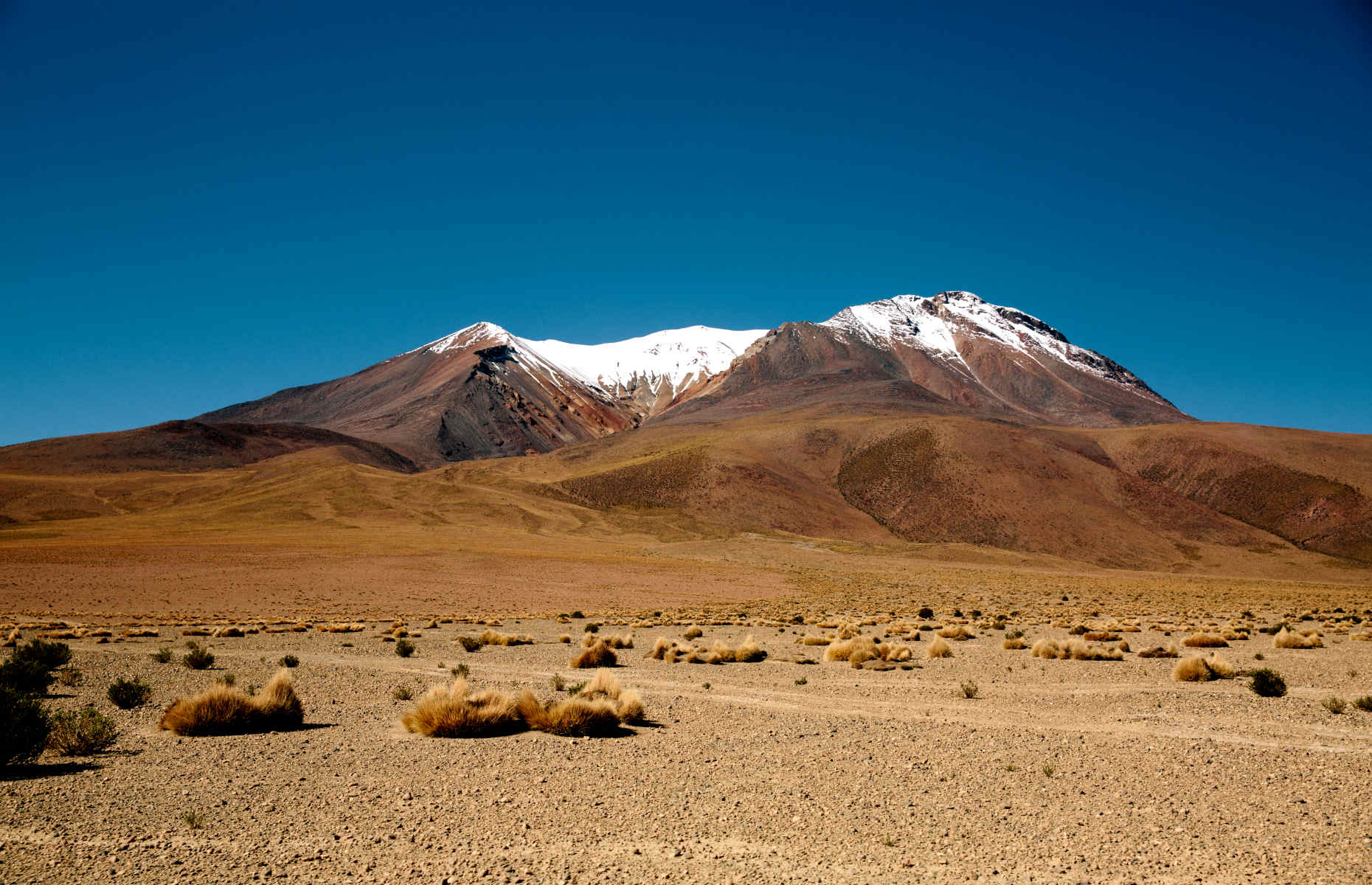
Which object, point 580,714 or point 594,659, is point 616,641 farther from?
point 580,714

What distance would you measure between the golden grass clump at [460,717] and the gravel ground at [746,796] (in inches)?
14.9

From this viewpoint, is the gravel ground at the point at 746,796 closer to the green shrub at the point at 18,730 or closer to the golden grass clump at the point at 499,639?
the green shrub at the point at 18,730

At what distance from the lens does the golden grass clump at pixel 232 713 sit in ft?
37.0

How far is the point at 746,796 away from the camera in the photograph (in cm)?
904

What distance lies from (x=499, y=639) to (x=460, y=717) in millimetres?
13890

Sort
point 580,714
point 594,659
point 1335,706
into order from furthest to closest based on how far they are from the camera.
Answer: point 594,659, point 1335,706, point 580,714

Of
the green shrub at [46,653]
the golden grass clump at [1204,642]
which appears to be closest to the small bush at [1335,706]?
the golden grass clump at [1204,642]

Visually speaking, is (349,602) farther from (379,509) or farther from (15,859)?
(379,509)

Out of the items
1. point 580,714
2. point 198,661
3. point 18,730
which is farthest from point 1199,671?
point 198,661

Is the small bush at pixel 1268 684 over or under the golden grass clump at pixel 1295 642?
over

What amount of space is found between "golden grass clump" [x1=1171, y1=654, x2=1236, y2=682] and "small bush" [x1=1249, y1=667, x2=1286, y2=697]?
1.75 meters

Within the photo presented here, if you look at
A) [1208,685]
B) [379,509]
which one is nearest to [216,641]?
[1208,685]

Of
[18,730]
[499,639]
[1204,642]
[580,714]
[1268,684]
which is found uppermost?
[18,730]

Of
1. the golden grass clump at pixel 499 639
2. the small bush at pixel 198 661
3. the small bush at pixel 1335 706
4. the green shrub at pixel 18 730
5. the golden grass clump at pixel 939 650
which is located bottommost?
the golden grass clump at pixel 499 639
